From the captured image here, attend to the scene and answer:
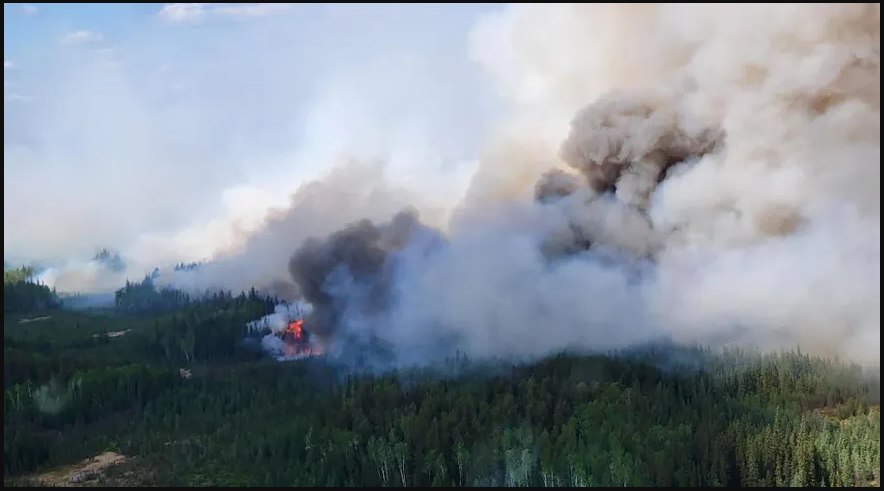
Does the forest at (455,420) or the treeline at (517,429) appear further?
the forest at (455,420)

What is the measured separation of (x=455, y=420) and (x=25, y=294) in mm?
65633

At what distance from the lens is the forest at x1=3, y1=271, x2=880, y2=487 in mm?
58969

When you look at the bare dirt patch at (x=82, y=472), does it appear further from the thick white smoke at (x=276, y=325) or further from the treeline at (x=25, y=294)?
the treeline at (x=25, y=294)

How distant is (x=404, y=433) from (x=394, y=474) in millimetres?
3716

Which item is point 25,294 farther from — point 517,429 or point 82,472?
point 517,429

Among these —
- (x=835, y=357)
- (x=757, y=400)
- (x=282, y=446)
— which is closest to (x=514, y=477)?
(x=282, y=446)

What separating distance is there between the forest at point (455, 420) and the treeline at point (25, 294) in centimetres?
1865

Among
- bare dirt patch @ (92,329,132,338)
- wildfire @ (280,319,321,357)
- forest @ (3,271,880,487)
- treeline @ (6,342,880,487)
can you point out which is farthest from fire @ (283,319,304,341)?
bare dirt patch @ (92,329,132,338)

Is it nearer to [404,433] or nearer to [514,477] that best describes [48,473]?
[404,433]

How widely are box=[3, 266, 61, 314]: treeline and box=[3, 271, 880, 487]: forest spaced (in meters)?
18.7

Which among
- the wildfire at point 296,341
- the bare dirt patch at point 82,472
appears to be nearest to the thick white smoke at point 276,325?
the wildfire at point 296,341

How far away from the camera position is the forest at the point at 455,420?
59.0 metres

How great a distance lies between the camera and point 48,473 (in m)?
63.4

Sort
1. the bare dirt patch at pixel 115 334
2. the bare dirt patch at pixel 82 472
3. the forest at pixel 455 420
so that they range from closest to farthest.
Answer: the forest at pixel 455 420, the bare dirt patch at pixel 82 472, the bare dirt patch at pixel 115 334
